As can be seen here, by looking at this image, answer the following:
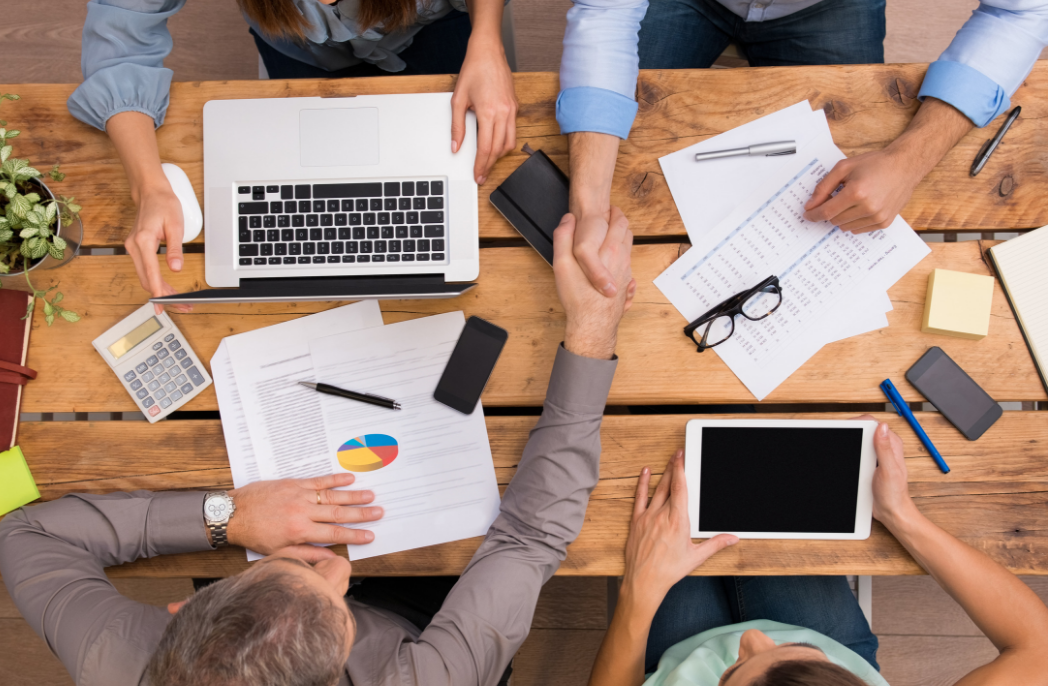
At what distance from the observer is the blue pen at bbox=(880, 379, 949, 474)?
41.4 inches

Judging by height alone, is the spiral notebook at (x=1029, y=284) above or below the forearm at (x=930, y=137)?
below

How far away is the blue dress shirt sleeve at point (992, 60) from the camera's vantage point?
103 cm

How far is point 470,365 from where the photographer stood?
3.59ft

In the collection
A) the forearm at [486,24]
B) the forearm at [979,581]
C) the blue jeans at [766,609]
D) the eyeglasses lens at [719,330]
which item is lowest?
the blue jeans at [766,609]

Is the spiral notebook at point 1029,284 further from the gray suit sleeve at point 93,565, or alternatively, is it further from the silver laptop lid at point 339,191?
the gray suit sleeve at point 93,565

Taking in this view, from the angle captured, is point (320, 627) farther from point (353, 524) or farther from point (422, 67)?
point (422, 67)

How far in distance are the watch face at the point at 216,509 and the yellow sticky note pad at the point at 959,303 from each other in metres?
1.28

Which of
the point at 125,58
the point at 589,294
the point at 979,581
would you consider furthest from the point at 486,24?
the point at 979,581

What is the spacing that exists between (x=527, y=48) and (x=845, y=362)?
59.4 inches

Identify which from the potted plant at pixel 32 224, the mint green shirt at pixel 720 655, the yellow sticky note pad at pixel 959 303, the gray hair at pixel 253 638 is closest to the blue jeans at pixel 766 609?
the mint green shirt at pixel 720 655

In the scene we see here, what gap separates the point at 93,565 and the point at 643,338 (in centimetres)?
106

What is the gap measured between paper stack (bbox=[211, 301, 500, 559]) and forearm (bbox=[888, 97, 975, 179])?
0.84 m

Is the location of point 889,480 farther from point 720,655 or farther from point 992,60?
point 992,60

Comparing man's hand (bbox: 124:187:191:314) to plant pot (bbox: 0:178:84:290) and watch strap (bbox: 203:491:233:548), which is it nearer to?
plant pot (bbox: 0:178:84:290)
